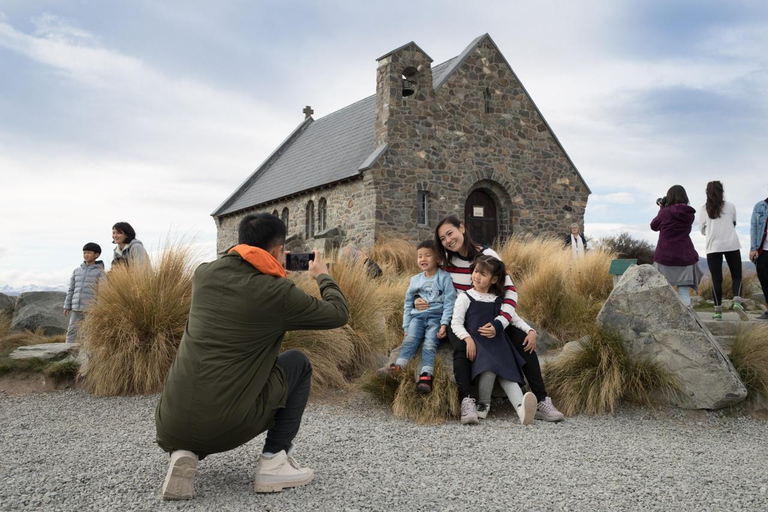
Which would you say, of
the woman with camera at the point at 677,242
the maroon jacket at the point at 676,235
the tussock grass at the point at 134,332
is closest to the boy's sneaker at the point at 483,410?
the tussock grass at the point at 134,332

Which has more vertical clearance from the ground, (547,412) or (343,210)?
(343,210)

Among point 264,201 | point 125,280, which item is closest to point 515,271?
point 125,280

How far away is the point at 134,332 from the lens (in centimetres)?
629

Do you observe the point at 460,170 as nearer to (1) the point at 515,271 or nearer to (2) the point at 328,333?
(1) the point at 515,271

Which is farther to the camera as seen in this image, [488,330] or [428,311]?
[428,311]

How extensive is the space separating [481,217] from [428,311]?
13.0 metres

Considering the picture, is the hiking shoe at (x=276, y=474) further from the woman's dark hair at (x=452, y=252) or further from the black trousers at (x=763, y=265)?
the black trousers at (x=763, y=265)

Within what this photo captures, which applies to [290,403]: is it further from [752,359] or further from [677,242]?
[677,242]

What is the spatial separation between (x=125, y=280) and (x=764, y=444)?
6273mm

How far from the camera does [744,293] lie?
12.8 m

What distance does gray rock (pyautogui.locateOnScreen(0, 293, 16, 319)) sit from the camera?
1279cm

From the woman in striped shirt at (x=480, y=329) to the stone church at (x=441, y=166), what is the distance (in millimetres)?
10350

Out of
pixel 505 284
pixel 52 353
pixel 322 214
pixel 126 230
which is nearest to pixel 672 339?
pixel 505 284

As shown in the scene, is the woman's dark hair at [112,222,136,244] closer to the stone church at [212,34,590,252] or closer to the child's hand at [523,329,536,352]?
the child's hand at [523,329,536,352]
